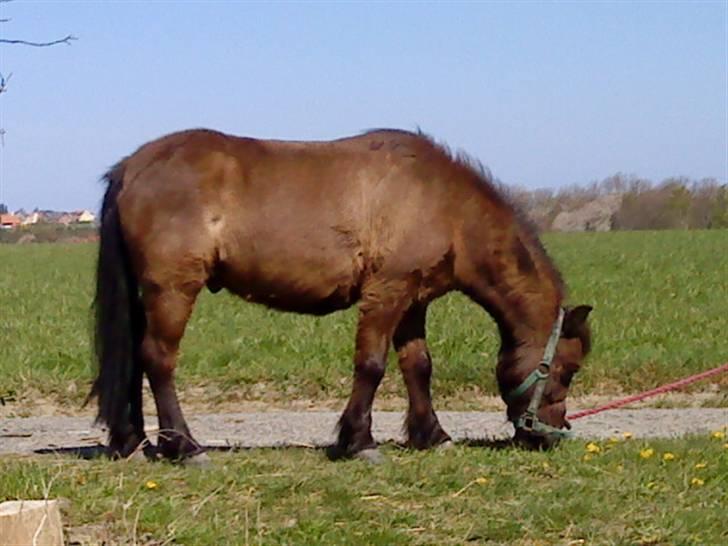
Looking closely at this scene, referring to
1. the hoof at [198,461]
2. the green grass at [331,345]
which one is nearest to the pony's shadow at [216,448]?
the hoof at [198,461]

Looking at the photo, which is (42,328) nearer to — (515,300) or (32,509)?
(515,300)

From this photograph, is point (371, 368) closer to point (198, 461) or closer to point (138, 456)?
point (198, 461)

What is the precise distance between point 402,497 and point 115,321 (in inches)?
94.4

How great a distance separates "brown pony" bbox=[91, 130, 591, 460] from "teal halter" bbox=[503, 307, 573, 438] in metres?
0.03

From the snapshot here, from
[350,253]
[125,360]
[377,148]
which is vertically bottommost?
[125,360]

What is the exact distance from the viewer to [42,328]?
16.3 metres

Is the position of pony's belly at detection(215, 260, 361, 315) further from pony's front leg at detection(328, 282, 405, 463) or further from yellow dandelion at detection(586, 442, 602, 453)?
yellow dandelion at detection(586, 442, 602, 453)

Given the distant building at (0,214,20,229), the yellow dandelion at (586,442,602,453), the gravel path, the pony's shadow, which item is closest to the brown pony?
the pony's shadow

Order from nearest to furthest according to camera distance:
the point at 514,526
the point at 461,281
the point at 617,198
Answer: the point at 514,526 → the point at 461,281 → the point at 617,198

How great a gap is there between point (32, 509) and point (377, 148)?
4073 mm

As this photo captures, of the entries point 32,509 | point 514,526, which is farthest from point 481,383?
point 32,509

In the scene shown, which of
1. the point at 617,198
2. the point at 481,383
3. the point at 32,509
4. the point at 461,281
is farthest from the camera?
the point at 617,198

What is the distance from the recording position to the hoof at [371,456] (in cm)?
759

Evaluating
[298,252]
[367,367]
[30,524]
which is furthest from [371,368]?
[30,524]
